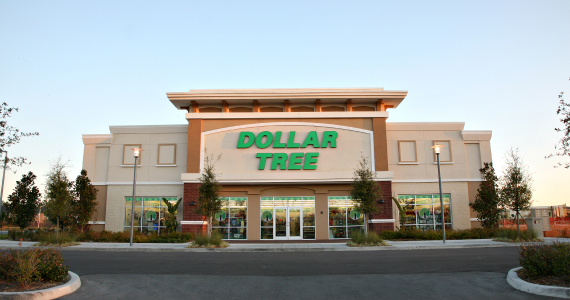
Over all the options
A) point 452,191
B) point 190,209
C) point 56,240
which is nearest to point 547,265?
point 452,191

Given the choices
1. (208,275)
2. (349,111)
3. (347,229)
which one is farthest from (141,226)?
(208,275)

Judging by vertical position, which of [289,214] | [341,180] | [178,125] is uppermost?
[178,125]

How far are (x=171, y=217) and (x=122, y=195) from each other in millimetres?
4245

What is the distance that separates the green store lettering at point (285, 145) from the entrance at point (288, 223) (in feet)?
8.92

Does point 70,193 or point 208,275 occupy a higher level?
point 70,193

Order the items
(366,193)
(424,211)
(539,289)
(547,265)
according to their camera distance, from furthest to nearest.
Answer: (424,211) < (366,193) < (547,265) < (539,289)

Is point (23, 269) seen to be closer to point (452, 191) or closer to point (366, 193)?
point (366, 193)

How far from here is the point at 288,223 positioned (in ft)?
84.7

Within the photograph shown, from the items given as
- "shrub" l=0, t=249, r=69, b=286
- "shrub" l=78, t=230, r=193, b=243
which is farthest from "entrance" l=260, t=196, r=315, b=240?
"shrub" l=0, t=249, r=69, b=286

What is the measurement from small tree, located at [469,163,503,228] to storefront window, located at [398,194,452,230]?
1926 mm

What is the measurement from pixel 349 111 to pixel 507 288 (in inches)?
752

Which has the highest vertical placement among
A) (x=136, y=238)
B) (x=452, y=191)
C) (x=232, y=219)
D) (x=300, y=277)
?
(x=452, y=191)

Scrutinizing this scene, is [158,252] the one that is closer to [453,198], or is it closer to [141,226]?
[141,226]

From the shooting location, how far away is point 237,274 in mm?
11273
